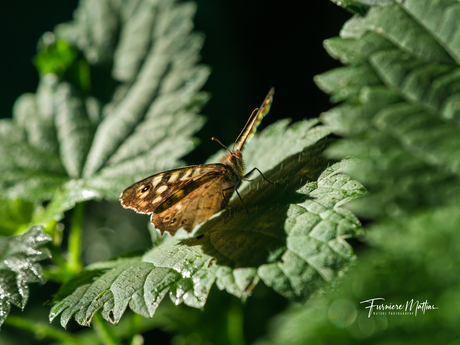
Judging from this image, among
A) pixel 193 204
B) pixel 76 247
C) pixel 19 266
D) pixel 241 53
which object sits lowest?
pixel 76 247

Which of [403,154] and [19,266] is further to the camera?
[19,266]

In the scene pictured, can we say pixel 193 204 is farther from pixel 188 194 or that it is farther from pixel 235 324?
pixel 235 324

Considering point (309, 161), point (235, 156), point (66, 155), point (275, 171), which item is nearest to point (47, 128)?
point (66, 155)

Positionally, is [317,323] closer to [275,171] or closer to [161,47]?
[275,171]

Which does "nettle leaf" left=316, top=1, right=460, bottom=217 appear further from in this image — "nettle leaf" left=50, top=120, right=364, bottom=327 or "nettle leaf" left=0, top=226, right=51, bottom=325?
"nettle leaf" left=0, top=226, right=51, bottom=325

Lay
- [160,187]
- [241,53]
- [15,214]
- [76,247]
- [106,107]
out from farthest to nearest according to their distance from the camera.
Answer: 1. [241,53]
2. [106,107]
3. [15,214]
4. [76,247]
5. [160,187]

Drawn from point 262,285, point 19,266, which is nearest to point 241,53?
point 262,285

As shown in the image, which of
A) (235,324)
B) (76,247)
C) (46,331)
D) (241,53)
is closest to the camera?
(46,331)

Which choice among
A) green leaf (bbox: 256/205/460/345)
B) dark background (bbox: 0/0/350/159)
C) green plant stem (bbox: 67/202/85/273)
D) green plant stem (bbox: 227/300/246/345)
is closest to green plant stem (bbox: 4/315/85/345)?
green plant stem (bbox: 67/202/85/273)
